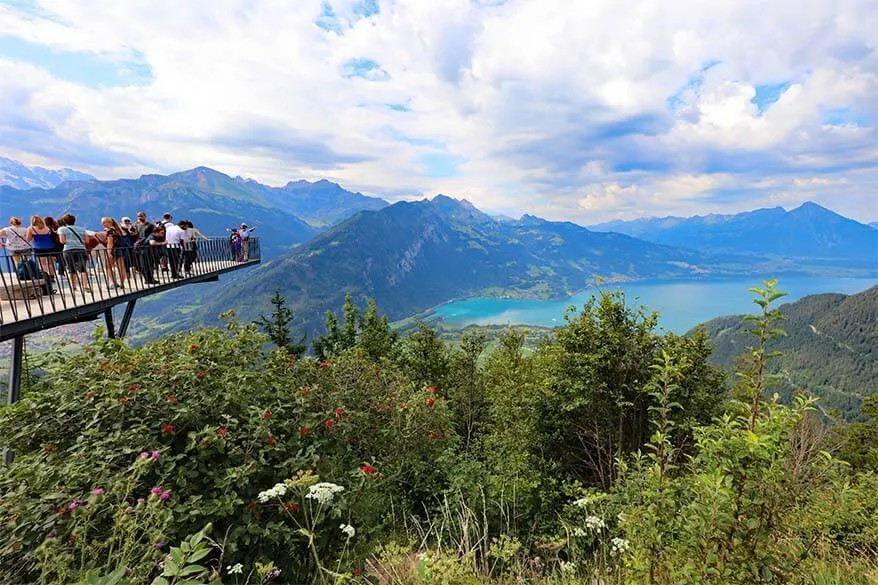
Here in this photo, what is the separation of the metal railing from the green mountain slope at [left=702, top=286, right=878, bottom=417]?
13877cm

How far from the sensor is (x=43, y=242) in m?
8.74

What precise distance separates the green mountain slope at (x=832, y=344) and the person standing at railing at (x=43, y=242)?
465 ft

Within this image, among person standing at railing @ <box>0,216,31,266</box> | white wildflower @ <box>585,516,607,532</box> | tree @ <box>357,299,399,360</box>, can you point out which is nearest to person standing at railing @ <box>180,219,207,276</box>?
person standing at railing @ <box>0,216,31,266</box>

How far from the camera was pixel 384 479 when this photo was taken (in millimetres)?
6234

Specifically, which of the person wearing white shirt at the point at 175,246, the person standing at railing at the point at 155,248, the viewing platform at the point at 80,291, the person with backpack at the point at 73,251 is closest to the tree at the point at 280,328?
the viewing platform at the point at 80,291

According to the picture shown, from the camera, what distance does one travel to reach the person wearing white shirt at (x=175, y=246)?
1242cm

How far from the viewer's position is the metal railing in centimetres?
789

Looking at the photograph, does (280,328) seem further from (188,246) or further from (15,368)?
(15,368)

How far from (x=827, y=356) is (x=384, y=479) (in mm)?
194606

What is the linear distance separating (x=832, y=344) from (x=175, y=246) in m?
206

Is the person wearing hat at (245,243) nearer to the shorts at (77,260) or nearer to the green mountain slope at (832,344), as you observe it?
the shorts at (77,260)

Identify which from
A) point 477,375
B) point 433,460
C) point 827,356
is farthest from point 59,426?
point 827,356

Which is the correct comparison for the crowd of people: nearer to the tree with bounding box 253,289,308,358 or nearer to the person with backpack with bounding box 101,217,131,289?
the person with backpack with bounding box 101,217,131,289

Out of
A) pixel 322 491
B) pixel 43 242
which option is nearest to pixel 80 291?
pixel 43 242
